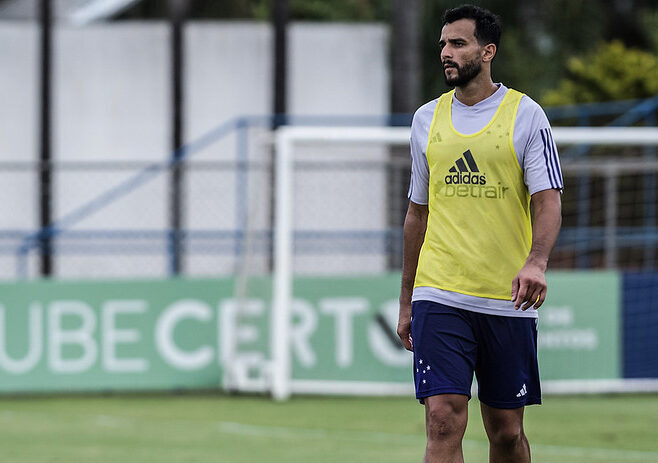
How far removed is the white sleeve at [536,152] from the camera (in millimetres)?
5328

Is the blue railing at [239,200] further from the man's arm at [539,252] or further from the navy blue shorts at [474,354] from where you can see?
the man's arm at [539,252]

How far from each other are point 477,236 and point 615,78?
16.7 m

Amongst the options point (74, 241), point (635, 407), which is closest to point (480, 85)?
point (635, 407)

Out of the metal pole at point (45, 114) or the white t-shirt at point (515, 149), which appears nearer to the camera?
the white t-shirt at point (515, 149)

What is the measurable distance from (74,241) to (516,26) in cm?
1622

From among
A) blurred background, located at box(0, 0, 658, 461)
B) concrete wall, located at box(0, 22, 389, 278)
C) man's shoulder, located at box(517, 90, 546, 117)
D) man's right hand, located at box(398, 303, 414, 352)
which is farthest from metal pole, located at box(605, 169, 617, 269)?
man's shoulder, located at box(517, 90, 546, 117)

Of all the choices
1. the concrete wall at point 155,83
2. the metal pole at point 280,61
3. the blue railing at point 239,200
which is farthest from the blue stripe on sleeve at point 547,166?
the concrete wall at point 155,83

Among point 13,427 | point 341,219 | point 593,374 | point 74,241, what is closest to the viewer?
point 13,427

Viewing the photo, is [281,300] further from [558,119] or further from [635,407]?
[558,119]

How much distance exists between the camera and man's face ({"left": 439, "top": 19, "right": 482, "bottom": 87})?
544 cm

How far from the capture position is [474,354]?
5.57 meters

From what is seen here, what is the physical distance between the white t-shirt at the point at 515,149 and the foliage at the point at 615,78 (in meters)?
16.2

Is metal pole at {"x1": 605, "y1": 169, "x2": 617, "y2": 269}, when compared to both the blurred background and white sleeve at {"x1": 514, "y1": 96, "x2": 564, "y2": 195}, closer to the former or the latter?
the blurred background

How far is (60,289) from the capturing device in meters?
12.4
